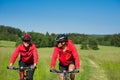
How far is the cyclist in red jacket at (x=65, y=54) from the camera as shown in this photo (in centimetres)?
859

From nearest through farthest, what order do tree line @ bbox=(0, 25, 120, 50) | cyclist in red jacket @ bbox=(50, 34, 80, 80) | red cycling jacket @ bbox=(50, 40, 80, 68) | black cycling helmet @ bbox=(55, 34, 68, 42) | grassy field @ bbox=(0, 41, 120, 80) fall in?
black cycling helmet @ bbox=(55, 34, 68, 42), cyclist in red jacket @ bbox=(50, 34, 80, 80), red cycling jacket @ bbox=(50, 40, 80, 68), grassy field @ bbox=(0, 41, 120, 80), tree line @ bbox=(0, 25, 120, 50)

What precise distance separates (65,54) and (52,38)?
8657 centimetres

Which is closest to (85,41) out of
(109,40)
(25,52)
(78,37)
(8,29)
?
(78,37)

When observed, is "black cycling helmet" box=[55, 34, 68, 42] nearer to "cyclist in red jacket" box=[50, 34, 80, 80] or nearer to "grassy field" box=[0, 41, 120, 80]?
→ "cyclist in red jacket" box=[50, 34, 80, 80]

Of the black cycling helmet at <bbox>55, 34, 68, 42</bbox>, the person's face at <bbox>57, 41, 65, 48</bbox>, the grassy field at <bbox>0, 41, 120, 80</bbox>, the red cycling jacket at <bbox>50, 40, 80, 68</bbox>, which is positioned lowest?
the grassy field at <bbox>0, 41, 120, 80</bbox>

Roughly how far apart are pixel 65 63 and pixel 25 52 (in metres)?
1.37

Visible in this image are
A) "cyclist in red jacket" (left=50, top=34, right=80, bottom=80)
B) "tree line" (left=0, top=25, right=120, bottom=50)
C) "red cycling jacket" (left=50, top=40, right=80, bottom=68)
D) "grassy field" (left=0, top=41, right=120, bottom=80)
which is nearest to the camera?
"cyclist in red jacket" (left=50, top=34, right=80, bottom=80)

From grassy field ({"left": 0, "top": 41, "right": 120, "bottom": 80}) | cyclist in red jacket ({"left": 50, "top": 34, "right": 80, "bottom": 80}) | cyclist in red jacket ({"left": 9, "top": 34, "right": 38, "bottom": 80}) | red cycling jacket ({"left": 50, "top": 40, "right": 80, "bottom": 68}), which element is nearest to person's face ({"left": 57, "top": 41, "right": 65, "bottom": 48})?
cyclist in red jacket ({"left": 50, "top": 34, "right": 80, "bottom": 80})

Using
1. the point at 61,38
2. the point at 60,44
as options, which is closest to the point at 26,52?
the point at 60,44

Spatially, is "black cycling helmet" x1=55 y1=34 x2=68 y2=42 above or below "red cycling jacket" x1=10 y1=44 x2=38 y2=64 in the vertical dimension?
above

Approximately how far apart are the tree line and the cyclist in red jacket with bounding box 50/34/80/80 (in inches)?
2993

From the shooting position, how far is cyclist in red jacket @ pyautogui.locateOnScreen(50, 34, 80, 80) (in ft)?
28.2

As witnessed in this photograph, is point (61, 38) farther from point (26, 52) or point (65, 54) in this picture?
point (26, 52)

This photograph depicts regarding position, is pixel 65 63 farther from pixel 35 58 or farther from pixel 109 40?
pixel 109 40
